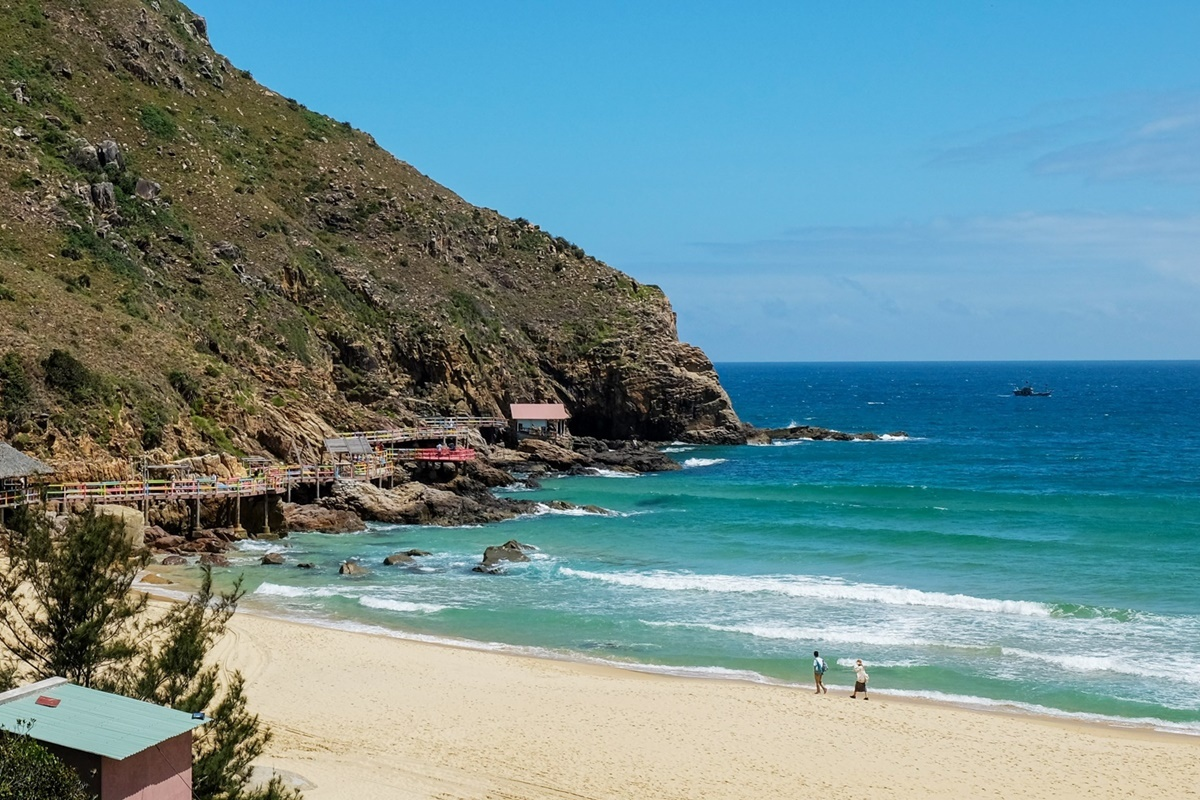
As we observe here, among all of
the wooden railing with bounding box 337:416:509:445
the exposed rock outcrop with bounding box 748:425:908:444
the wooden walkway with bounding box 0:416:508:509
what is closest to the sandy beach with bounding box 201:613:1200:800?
the wooden walkway with bounding box 0:416:508:509

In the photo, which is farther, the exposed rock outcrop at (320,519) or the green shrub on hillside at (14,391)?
the exposed rock outcrop at (320,519)

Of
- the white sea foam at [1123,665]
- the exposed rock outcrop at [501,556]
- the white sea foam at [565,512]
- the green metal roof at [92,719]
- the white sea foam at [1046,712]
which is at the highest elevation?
the green metal roof at [92,719]

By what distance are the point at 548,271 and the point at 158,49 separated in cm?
2797

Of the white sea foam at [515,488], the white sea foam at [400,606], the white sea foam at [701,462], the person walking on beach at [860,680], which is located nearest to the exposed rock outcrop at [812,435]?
the white sea foam at [701,462]

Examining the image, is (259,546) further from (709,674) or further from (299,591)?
(709,674)

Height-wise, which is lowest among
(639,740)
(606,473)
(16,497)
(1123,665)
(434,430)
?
(639,740)

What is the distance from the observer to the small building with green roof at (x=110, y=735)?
37.3 ft

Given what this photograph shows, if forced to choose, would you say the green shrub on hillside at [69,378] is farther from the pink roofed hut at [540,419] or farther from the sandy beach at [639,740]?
the pink roofed hut at [540,419]

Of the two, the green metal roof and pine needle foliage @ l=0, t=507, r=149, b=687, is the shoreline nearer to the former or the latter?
pine needle foliage @ l=0, t=507, r=149, b=687

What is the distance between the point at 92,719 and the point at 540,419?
57928mm

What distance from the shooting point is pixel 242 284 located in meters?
59.7

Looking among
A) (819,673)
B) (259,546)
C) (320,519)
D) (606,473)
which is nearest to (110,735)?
(819,673)

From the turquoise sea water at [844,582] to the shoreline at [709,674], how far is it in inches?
7.1

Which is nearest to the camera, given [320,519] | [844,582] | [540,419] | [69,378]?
[844,582]
